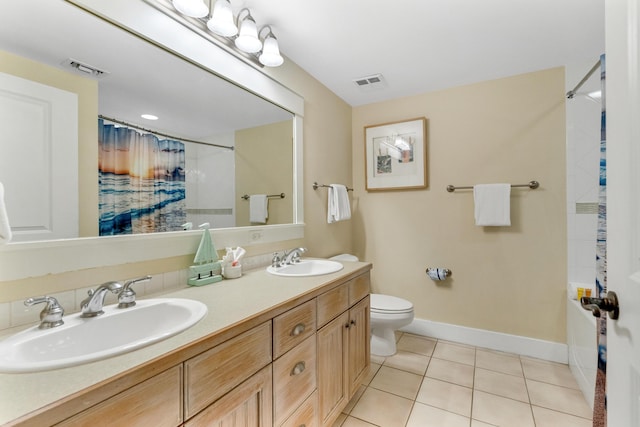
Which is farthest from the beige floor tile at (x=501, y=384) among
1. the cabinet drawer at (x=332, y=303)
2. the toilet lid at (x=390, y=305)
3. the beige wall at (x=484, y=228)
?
the cabinet drawer at (x=332, y=303)

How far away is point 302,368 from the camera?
1.17 m

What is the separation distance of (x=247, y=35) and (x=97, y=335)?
1.48 m

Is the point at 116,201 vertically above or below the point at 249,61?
below

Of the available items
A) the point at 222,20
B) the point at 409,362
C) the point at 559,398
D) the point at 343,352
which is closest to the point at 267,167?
the point at 222,20

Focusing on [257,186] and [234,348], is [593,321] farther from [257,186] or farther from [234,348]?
[257,186]

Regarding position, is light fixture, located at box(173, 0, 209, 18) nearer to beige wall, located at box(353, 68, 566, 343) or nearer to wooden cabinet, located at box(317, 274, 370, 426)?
wooden cabinet, located at box(317, 274, 370, 426)

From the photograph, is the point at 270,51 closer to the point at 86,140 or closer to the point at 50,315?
the point at 86,140

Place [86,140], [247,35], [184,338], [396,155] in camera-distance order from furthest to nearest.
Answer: [396,155], [247,35], [86,140], [184,338]

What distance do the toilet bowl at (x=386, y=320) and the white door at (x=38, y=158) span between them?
6.05 feet

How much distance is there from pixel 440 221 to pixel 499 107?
1.04 metres

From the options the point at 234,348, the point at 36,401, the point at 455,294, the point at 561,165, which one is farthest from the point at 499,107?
the point at 36,401

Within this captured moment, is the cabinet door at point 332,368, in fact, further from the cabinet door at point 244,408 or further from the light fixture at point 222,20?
the light fixture at point 222,20

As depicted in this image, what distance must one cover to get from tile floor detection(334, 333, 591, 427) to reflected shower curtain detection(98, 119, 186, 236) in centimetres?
142

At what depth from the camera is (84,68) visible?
103 centimetres
